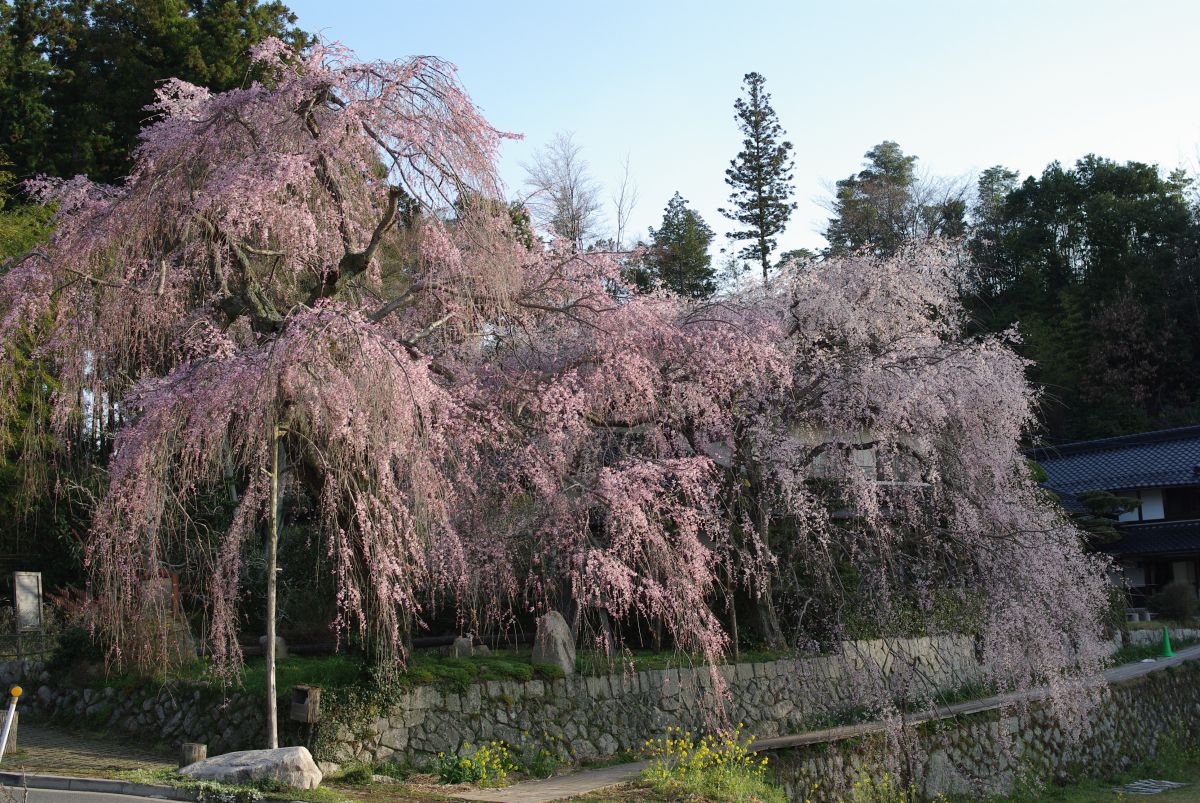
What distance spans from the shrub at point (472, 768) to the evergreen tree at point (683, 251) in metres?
19.9

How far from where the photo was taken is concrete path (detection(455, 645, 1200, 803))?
9156 mm

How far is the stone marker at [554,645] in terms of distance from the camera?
1155 centimetres

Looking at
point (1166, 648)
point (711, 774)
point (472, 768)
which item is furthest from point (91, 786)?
point (1166, 648)

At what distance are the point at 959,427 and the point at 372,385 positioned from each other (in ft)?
28.0

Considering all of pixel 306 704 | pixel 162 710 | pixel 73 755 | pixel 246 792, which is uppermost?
pixel 306 704

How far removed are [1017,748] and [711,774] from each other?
7.14m

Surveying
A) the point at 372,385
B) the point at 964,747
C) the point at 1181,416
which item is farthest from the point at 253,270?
the point at 1181,416

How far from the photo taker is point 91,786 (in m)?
8.37

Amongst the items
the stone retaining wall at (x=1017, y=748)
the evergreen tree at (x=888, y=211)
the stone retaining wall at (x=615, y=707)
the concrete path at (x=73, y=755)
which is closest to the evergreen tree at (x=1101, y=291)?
the evergreen tree at (x=888, y=211)

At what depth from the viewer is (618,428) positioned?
1256 cm

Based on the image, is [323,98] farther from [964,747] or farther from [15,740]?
[964,747]

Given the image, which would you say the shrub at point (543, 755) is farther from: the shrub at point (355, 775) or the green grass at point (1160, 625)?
the green grass at point (1160, 625)

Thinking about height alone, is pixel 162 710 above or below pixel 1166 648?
above

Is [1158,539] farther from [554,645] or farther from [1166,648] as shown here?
[554,645]
